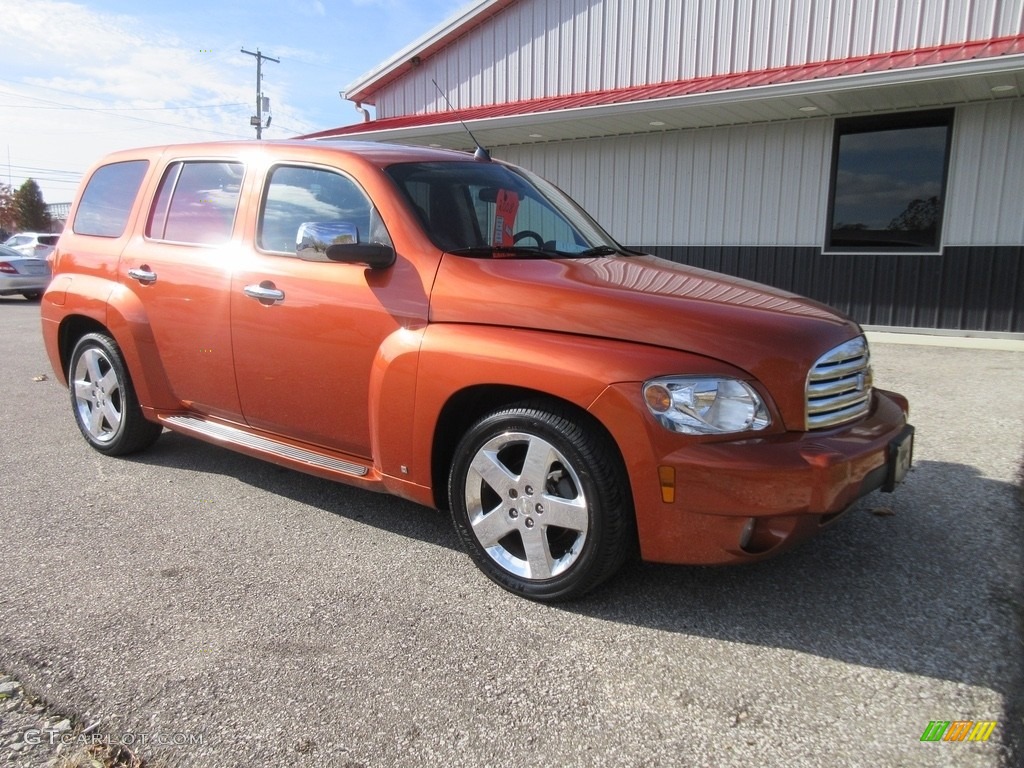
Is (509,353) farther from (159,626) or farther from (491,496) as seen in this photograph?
(159,626)

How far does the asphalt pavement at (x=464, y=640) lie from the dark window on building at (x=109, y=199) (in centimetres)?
163

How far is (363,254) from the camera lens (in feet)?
9.82

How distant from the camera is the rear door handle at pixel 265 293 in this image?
11.1 feet

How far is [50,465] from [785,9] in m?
10.1

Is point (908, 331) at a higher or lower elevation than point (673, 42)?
lower

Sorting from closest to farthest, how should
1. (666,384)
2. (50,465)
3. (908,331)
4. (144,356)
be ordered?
(666,384) < (144,356) < (50,465) < (908,331)

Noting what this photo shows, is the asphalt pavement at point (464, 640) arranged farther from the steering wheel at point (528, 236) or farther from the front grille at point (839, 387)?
the steering wheel at point (528, 236)

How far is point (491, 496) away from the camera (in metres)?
2.99

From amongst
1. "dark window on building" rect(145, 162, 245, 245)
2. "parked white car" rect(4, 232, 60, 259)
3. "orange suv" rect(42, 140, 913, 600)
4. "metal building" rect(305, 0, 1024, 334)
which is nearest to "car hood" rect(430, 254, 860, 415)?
"orange suv" rect(42, 140, 913, 600)

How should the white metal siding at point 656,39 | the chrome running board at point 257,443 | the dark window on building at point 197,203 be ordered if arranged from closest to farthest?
the chrome running board at point 257,443
the dark window on building at point 197,203
the white metal siding at point 656,39

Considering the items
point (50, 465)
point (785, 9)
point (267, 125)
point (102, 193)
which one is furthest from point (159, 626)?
point (267, 125)

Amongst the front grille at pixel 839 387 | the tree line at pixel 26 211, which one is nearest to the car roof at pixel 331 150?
the front grille at pixel 839 387

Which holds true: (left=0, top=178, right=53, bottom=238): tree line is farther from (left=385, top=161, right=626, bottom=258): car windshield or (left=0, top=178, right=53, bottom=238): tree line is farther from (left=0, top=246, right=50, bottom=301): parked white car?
(left=385, top=161, right=626, bottom=258): car windshield

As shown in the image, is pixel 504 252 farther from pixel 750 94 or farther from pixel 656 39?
pixel 656 39
